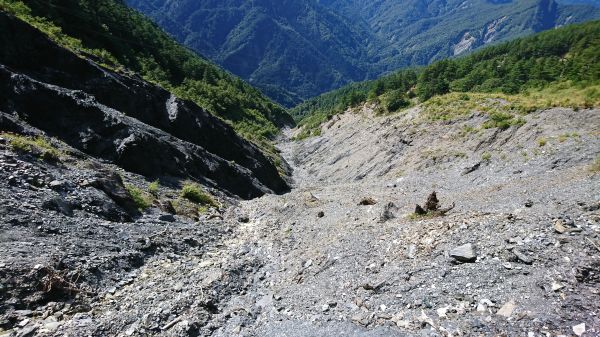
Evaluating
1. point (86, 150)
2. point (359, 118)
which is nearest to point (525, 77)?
point (359, 118)

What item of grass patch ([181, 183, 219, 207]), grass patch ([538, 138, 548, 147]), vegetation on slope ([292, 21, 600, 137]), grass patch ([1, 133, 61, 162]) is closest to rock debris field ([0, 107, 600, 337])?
grass patch ([1, 133, 61, 162])

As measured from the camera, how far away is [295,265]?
16297 millimetres

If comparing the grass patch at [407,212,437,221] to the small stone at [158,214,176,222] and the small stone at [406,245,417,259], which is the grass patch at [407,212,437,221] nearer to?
the small stone at [406,245,417,259]

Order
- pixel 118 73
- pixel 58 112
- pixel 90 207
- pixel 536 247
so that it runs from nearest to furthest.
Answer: pixel 536 247, pixel 90 207, pixel 58 112, pixel 118 73

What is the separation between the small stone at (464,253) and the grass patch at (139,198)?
16368mm

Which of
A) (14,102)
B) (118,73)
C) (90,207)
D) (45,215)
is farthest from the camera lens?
(118,73)

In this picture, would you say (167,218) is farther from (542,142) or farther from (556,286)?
(542,142)

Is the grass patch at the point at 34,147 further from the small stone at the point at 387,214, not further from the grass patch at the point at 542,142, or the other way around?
the grass patch at the point at 542,142

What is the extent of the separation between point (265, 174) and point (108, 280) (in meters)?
32.5

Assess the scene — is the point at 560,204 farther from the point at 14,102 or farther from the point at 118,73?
the point at 118,73

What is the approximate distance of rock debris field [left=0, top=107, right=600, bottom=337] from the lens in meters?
9.77

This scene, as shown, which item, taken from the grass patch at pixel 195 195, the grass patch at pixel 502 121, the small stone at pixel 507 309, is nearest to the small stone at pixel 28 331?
the small stone at pixel 507 309

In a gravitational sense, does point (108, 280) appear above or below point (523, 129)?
above

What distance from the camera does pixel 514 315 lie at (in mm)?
8867
